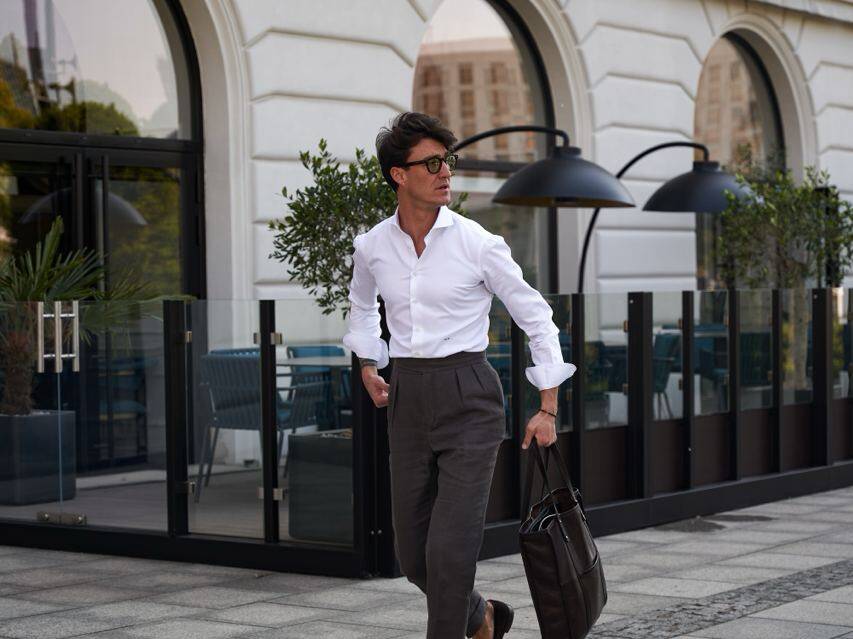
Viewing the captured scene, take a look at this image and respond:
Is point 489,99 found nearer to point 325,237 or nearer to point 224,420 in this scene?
point 325,237

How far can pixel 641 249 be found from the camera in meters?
15.2

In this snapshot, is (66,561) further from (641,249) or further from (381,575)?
(641,249)

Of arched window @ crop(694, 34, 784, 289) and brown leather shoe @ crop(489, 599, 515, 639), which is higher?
arched window @ crop(694, 34, 784, 289)

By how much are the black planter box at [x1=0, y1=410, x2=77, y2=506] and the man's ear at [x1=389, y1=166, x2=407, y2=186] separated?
340 centimetres

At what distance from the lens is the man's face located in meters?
4.97

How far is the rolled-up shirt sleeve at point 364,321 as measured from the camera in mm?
5346

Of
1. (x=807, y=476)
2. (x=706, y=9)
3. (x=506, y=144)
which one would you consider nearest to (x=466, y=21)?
(x=506, y=144)

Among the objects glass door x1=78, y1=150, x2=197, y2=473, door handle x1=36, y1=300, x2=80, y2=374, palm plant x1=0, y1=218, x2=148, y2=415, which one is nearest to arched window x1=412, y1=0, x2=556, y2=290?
glass door x1=78, y1=150, x2=197, y2=473

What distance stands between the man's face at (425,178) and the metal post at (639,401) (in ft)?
12.7

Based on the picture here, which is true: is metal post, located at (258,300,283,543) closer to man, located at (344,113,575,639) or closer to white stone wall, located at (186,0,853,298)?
man, located at (344,113,575,639)

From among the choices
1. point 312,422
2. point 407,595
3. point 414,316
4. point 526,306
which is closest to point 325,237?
point 312,422

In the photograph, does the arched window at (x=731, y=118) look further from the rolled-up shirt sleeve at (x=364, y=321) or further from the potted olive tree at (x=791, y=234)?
the rolled-up shirt sleeve at (x=364, y=321)

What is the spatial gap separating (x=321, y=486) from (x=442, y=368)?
2505 millimetres

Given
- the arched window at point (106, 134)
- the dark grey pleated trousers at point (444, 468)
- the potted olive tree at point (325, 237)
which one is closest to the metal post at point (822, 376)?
the potted olive tree at point (325, 237)
